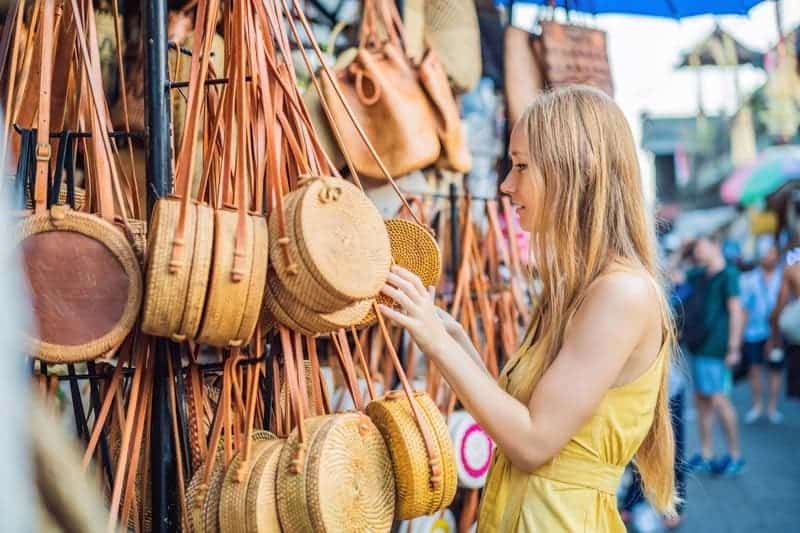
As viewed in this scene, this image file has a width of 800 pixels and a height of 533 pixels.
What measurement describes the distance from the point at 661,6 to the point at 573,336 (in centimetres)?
232

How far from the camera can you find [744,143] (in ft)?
43.4

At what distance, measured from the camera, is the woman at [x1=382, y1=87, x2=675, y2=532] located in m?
1.32

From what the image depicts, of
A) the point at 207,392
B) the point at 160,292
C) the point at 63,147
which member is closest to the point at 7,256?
the point at 160,292

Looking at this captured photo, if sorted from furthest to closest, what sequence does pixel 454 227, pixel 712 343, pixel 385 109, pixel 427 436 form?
1. pixel 712 343
2. pixel 454 227
3. pixel 385 109
4. pixel 427 436

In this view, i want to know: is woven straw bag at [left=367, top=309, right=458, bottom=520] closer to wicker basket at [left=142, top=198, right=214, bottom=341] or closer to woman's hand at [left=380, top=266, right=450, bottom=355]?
woman's hand at [left=380, top=266, right=450, bottom=355]

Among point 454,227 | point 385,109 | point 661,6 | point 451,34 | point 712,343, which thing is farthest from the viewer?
point 712,343

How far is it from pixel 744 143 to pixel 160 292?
44.7 ft

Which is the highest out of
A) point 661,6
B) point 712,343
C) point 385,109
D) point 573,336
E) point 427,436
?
point 661,6

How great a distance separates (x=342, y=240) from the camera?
1172 millimetres

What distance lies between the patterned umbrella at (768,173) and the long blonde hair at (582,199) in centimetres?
1125

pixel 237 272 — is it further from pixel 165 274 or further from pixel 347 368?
pixel 347 368

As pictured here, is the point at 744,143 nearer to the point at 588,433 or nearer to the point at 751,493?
the point at 751,493

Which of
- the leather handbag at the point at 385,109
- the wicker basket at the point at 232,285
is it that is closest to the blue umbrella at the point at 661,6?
the leather handbag at the point at 385,109

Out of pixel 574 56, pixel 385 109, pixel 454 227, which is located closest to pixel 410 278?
A: pixel 385 109
